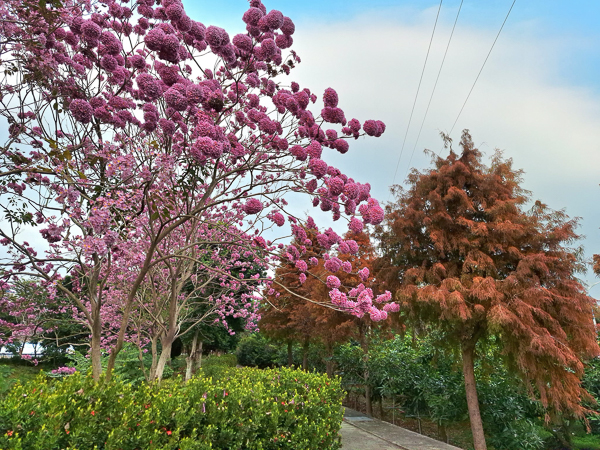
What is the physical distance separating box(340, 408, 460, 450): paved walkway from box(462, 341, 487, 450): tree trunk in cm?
75

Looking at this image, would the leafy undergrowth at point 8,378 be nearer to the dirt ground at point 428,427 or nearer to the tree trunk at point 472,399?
the tree trunk at point 472,399

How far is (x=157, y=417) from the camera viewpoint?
2758mm

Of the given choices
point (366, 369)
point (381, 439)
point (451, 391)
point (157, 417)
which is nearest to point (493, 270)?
point (451, 391)

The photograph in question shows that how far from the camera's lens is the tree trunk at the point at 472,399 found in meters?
6.95

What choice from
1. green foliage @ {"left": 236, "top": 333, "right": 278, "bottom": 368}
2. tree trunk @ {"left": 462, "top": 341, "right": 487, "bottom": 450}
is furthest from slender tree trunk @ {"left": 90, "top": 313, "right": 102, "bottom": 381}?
green foliage @ {"left": 236, "top": 333, "right": 278, "bottom": 368}

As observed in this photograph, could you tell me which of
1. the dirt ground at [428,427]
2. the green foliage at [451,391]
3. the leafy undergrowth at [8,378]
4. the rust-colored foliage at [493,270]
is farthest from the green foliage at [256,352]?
the rust-colored foliage at [493,270]

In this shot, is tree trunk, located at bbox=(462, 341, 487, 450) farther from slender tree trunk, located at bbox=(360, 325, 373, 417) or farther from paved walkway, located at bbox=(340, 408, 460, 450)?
slender tree trunk, located at bbox=(360, 325, 373, 417)

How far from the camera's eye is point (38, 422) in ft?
7.00

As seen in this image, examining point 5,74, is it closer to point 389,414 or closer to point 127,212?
point 127,212

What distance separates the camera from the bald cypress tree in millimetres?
6250

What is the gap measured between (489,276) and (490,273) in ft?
1.01

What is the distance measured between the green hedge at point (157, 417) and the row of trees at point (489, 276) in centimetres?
189

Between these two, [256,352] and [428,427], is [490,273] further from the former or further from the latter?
[256,352]

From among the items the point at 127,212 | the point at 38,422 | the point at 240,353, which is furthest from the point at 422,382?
the point at 240,353
